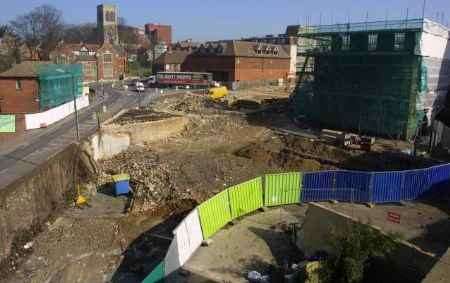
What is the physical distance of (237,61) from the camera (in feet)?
220

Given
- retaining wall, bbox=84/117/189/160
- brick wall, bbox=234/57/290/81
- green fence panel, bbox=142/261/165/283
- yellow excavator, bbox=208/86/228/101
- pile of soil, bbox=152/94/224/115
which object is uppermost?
brick wall, bbox=234/57/290/81

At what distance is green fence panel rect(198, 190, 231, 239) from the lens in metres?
17.0

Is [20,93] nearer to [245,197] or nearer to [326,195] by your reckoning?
[245,197]

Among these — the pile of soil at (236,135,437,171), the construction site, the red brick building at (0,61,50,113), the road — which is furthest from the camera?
the red brick building at (0,61,50,113)

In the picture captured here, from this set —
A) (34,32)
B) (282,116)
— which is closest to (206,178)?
(282,116)

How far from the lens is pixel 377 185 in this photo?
2097 cm

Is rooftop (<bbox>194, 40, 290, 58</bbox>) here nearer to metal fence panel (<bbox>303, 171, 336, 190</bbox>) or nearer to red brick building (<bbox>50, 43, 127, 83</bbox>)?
red brick building (<bbox>50, 43, 127, 83</bbox>)

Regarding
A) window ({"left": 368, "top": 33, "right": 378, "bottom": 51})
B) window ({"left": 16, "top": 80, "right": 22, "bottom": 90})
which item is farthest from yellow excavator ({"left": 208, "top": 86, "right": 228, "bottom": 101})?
window ({"left": 16, "top": 80, "right": 22, "bottom": 90})

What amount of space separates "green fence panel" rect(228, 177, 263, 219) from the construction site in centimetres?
7

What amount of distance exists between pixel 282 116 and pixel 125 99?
19.3 meters

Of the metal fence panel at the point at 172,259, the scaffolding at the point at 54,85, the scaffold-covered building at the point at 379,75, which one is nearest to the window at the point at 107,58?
the scaffolding at the point at 54,85

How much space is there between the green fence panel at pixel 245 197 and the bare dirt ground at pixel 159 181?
3.06 m

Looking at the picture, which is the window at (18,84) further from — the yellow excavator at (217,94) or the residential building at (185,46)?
the residential building at (185,46)

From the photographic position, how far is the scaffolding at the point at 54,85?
3434cm
